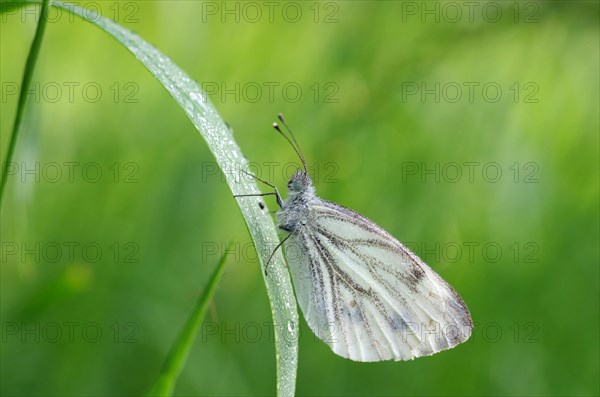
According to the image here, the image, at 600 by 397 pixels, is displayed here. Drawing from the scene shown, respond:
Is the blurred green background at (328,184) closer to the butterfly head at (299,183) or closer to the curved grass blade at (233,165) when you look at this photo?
the butterfly head at (299,183)

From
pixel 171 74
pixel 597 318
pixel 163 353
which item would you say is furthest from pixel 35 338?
pixel 597 318

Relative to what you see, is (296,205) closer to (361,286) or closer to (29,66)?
(361,286)

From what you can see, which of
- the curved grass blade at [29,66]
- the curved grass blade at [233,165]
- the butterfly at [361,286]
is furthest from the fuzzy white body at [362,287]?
the curved grass blade at [29,66]

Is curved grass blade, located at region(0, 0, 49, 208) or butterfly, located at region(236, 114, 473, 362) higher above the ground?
Result: curved grass blade, located at region(0, 0, 49, 208)

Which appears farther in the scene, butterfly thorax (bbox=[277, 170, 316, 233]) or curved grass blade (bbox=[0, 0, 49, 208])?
butterfly thorax (bbox=[277, 170, 316, 233])

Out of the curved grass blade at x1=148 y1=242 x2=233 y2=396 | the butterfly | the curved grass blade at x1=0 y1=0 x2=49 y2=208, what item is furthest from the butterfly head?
the curved grass blade at x1=0 y1=0 x2=49 y2=208

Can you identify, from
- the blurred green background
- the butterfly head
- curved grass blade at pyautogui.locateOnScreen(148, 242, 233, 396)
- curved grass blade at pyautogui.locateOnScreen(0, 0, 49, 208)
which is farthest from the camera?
the blurred green background

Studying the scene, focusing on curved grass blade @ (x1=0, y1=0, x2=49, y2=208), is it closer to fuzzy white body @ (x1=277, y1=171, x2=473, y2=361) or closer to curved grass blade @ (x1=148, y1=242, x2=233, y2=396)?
curved grass blade @ (x1=148, y1=242, x2=233, y2=396)
